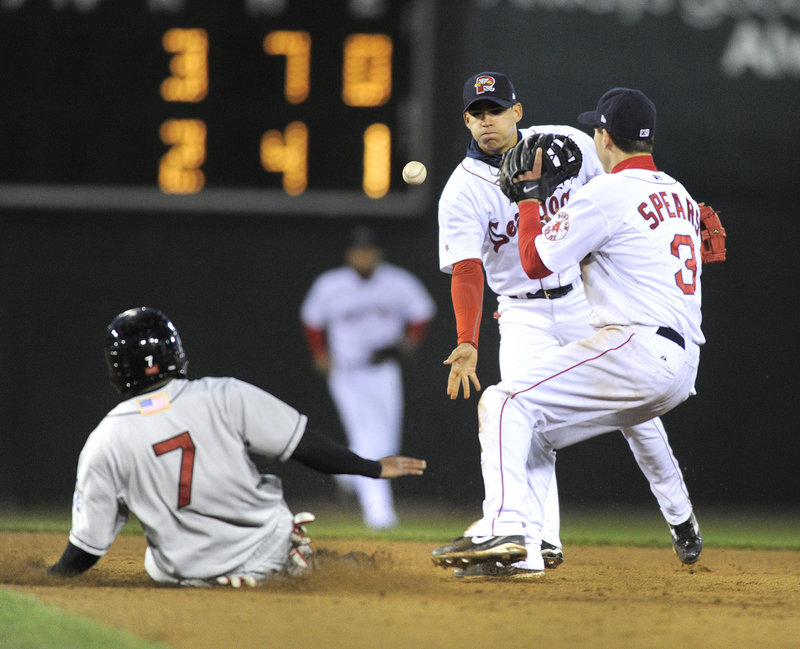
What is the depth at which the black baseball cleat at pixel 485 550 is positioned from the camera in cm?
338

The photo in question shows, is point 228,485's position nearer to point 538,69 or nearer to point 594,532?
point 594,532

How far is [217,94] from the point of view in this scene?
635 cm

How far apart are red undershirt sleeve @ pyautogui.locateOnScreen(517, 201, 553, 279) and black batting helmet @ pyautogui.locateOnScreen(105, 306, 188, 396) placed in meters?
1.16

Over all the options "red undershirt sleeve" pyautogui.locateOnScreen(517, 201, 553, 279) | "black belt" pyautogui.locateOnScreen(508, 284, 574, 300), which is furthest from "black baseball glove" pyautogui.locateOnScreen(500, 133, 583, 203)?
"black belt" pyautogui.locateOnScreen(508, 284, 574, 300)

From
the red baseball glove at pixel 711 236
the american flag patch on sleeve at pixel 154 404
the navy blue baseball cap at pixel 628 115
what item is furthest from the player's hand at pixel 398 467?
the red baseball glove at pixel 711 236

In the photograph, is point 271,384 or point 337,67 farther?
point 271,384

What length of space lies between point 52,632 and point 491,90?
8.15 feet

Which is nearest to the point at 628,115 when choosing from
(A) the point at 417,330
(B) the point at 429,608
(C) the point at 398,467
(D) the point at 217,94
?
(C) the point at 398,467

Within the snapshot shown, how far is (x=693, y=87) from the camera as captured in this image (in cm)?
710

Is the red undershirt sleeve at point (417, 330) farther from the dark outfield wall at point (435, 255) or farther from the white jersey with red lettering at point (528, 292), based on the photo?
the white jersey with red lettering at point (528, 292)

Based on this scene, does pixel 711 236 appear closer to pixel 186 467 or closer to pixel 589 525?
pixel 186 467

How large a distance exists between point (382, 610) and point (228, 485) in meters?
0.55

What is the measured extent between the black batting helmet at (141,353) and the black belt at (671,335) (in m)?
1.49

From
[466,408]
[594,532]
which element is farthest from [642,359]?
[466,408]
